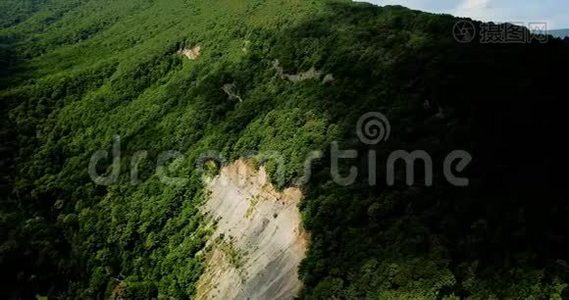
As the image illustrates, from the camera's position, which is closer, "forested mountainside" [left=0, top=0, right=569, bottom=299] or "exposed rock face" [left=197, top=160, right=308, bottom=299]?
"forested mountainside" [left=0, top=0, right=569, bottom=299]

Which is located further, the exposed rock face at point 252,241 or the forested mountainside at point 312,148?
the exposed rock face at point 252,241

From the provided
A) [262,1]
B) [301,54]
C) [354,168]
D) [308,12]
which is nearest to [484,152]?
[354,168]

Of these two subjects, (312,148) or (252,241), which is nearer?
(252,241)

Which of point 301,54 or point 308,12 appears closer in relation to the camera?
Answer: point 301,54

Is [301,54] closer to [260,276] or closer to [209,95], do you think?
[209,95]
